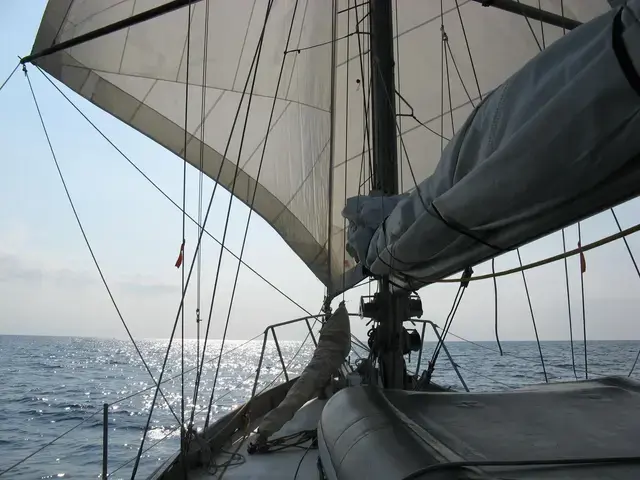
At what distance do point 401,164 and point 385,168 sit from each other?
1.71m

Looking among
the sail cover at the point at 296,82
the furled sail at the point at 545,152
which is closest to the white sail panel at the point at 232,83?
the sail cover at the point at 296,82

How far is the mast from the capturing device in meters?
4.12

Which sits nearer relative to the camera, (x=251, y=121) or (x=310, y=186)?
(x=310, y=186)

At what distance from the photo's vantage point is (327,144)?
7547 millimetres

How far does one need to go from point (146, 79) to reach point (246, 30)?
62.1 inches

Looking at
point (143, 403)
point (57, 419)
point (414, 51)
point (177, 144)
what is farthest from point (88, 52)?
point (143, 403)

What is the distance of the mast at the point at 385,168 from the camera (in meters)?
4.12

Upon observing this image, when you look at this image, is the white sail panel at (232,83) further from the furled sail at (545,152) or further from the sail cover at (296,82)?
the furled sail at (545,152)

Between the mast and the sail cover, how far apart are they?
265cm

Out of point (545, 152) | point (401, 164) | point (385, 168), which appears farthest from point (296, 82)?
point (545, 152)

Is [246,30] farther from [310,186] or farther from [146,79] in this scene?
[310,186]

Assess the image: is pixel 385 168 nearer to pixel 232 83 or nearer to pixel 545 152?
pixel 545 152

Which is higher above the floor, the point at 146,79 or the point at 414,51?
the point at 414,51

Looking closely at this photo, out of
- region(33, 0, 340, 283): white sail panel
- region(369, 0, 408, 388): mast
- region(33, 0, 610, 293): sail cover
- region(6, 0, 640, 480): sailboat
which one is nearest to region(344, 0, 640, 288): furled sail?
region(6, 0, 640, 480): sailboat
